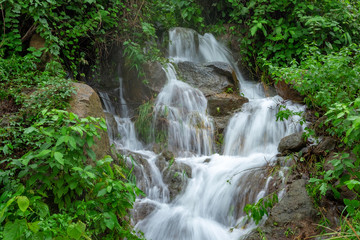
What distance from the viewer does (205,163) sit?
18.1 feet

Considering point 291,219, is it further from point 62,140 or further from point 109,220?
point 62,140

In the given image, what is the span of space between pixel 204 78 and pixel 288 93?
213 cm

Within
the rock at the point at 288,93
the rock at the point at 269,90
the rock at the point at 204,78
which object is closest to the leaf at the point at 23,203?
the rock at the point at 204,78

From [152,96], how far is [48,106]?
12.2ft

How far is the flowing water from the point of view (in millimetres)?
4238

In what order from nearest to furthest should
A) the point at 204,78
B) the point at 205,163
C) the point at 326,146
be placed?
the point at 326,146, the point at 205,163, the point at 204,78

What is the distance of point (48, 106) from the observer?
11.6ft

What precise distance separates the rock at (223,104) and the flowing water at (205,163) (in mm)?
172

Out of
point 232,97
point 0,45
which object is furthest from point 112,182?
point 232,97

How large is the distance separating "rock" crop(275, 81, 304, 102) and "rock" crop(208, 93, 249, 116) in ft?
3.25

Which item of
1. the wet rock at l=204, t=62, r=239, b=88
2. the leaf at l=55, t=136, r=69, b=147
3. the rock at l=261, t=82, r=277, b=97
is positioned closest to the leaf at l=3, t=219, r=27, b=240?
the leaf at l=55, t=136, r=69, b=147

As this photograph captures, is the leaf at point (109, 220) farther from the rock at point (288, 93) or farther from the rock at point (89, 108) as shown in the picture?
the rock at point (288, 93)

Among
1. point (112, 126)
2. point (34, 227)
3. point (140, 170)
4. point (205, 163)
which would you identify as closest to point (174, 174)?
point (140, 170)

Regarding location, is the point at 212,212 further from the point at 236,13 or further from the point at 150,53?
the point at 236,13
